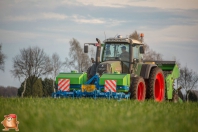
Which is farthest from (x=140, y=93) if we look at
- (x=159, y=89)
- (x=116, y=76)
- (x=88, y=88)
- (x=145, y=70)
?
(x=88, y=88)

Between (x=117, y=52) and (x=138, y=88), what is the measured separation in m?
1.94

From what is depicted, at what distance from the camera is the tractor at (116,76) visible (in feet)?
58.8

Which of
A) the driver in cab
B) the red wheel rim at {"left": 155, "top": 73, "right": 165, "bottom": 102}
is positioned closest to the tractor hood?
the driver in cab

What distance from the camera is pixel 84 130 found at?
7504 mm

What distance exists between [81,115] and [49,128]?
70.8 inches

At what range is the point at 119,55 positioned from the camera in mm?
19438

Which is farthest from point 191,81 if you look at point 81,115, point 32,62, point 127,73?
point 81,115

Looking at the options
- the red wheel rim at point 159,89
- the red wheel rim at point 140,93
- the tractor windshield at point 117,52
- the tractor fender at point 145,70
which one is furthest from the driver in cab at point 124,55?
the red wheel rim at point 159,89

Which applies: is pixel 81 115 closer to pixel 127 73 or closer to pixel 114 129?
pixel 114 129

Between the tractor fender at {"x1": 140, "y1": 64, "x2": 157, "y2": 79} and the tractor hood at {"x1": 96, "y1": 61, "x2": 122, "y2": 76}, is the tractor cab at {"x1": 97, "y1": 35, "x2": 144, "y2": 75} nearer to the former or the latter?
the tractor hood at {"x1": 96, "y1": 61, "x2": 122, "y2": 76}

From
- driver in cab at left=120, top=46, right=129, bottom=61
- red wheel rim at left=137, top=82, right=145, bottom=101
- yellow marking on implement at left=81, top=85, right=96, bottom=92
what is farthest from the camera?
driver in cab at left=120, top=46, right=129, bottom=61

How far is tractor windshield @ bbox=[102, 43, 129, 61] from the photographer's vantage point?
1938 centimetres

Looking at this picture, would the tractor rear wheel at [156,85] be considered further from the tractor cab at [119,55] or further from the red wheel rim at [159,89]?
the tractor cab at [119,55]

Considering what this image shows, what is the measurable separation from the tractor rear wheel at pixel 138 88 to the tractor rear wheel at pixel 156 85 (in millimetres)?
822
